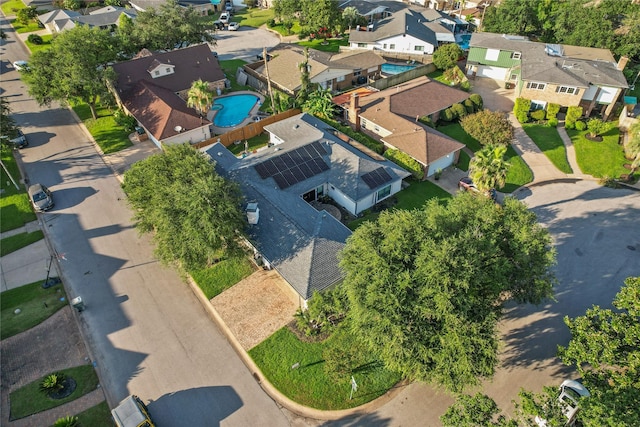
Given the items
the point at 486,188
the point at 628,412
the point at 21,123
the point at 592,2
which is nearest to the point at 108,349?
the point at 628,412

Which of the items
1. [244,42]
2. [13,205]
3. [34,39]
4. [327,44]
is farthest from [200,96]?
[34,39]

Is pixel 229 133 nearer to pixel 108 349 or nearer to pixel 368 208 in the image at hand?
pixel 368 208

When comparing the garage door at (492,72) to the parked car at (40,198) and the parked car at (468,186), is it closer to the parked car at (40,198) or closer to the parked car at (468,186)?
the parked car at (468,186)

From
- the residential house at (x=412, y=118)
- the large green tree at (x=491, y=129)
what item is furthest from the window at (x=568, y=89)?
the large green tree at (x=491, y=129)

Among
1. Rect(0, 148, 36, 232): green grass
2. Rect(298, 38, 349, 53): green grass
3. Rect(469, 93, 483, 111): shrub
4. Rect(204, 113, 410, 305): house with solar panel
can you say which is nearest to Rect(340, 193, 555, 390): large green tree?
Rect(204, 113, 410, 305): house with solar panel

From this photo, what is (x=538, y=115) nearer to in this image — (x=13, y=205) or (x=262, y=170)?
(x=262, y=170)
